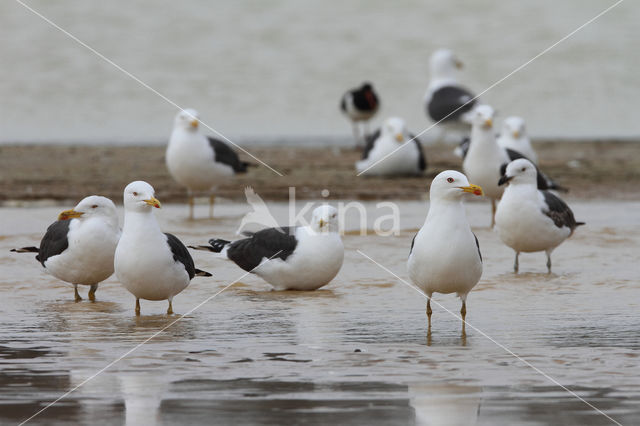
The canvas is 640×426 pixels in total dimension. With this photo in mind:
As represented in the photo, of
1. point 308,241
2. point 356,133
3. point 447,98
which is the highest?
point 447,98

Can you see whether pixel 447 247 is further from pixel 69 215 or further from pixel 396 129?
pixel 396 129

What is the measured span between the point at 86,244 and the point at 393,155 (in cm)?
903

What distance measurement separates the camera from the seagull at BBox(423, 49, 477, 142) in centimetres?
2170

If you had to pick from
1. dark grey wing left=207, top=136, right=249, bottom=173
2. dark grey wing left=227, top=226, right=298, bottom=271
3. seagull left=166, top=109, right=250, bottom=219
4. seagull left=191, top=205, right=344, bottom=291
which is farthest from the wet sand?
seagull left=191, top=205, right=344, bottom=291

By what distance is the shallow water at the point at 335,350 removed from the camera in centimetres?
604

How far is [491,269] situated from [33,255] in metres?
4.48

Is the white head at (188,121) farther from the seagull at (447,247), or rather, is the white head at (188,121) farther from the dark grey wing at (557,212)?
the seagull at (447,247)

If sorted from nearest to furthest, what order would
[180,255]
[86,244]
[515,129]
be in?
[180,255]
[86,244]
[515,129]

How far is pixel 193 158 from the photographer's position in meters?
14.6

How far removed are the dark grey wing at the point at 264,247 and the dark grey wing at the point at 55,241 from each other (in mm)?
1573

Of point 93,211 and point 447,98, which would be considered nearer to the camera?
point 93,211

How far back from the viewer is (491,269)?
35.6ft

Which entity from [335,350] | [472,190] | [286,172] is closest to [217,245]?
[472,190]

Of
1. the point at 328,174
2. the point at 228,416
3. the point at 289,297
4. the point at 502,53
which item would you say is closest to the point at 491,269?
the point at 289,297
